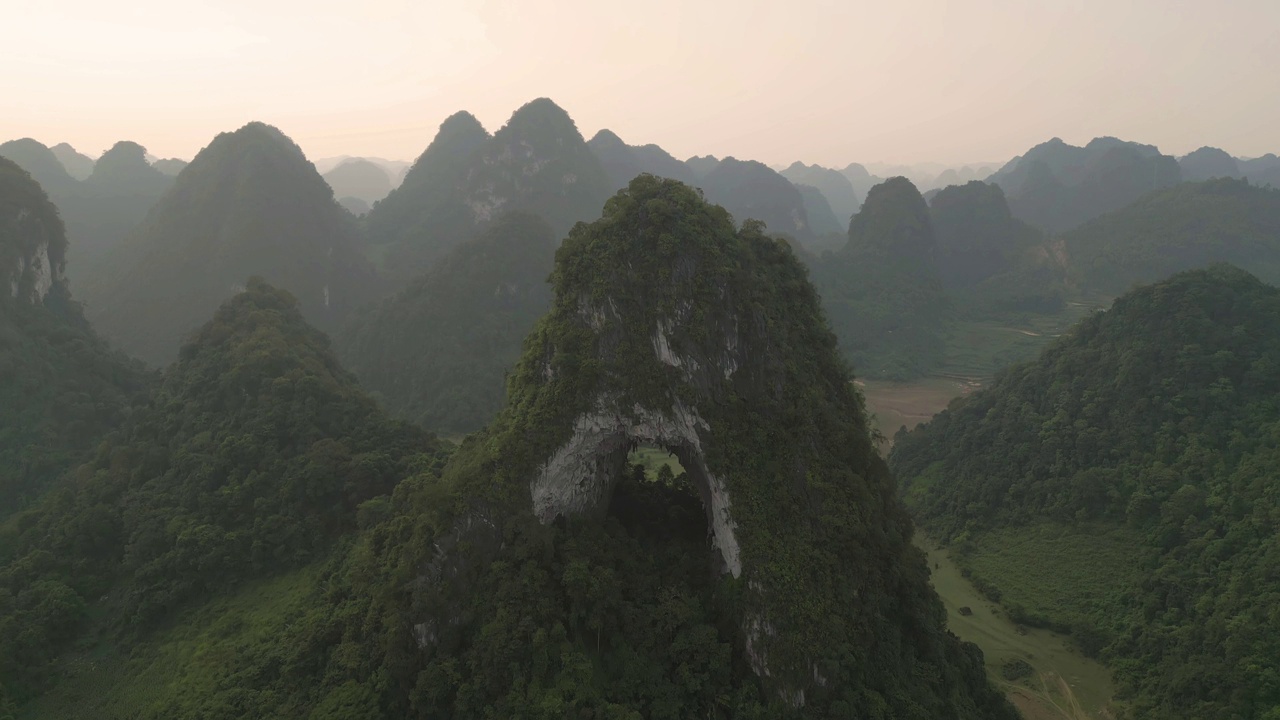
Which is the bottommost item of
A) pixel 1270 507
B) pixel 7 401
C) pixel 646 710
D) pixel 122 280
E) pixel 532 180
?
pixel 646 710

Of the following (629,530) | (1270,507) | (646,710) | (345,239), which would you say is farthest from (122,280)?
(1270,507)

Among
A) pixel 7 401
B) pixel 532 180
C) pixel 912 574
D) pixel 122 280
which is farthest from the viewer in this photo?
pixel 532 180

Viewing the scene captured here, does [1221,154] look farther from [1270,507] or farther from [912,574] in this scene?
[912,574]

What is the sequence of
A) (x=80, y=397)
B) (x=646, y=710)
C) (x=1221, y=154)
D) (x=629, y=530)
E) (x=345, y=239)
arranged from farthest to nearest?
(x=1221, y=154) → (x=345, y=239) → (x=80, y=397) → (x=629, y=530) → (x=646, y=710)

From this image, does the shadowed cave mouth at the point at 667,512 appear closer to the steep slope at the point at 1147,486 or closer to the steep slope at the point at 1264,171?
the steep slope at the point at 1147,486

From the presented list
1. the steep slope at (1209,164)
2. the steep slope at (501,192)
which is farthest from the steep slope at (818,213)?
the steep slope at (501,192)

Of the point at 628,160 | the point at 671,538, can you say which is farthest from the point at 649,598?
the point at 628,160

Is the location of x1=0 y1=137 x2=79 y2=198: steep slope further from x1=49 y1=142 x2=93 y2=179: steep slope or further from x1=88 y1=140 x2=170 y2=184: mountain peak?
x1=49 y1=142 x2=93 y2=179: steep slope
